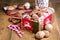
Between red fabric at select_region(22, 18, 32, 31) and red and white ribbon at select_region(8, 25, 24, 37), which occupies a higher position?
red fabric at select_region(22, 18, 32, 31)

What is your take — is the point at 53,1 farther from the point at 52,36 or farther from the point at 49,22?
the point at 52,36

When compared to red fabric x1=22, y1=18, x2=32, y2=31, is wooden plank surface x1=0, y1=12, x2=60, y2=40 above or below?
below

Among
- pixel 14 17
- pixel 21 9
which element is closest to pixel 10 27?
pixel 14 17

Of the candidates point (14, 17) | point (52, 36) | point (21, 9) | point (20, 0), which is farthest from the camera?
point (20, 0)

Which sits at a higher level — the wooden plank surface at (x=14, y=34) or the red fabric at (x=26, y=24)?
the red fabric at (x=26, y=24)

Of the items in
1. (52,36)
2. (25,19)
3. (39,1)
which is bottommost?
(52,36)

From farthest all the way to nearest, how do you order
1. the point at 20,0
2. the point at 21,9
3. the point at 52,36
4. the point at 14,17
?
the point at 20,0 → the point at 21,9 → the point at 14,17 → the point at 52,36

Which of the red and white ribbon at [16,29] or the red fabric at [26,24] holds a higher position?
the red fabric at [26,24]

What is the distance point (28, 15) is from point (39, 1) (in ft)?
0.51

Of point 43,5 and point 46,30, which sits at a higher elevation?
point 43,5

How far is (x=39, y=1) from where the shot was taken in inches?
55.7

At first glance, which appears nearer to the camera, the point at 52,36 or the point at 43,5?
the point at 52,36

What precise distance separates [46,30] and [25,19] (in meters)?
0.15

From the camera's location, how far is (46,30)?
1.30 m
